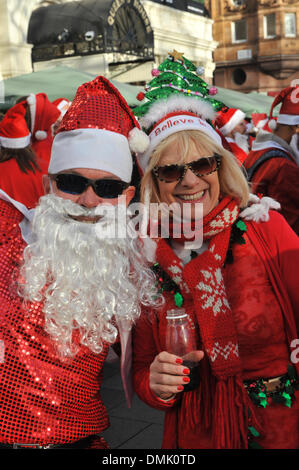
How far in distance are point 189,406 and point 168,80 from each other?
4.63 ft

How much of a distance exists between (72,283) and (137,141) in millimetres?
631

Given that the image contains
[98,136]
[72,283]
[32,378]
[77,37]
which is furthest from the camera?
[77,37]

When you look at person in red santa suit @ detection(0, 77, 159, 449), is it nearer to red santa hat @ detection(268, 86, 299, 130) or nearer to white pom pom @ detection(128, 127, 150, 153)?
white pom pom @ detection(128, 127, 150, 153)

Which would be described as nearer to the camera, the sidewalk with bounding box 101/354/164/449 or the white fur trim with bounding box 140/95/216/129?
the white fur trim with bounding box 140/95/216/129

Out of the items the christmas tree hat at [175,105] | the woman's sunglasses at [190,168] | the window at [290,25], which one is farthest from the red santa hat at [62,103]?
the window at [290,25]

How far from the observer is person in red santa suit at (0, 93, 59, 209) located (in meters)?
4.99

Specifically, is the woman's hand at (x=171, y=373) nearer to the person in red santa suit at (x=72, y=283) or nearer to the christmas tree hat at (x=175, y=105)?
the person in red santa suit at (x=72, y=283)

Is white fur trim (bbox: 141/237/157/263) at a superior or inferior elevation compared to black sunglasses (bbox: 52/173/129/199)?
inferior

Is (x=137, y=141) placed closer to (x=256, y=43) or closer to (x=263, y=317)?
(x=263, y=317)

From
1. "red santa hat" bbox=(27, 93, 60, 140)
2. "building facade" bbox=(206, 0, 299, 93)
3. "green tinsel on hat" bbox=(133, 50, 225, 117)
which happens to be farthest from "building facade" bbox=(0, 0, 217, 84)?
"building facade" bbox=(206, 0, 299, 93)

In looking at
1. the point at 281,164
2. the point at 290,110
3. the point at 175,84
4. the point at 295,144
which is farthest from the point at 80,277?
the point at 290,110

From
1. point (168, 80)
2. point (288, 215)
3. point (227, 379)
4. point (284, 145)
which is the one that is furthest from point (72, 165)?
point (284, 145)

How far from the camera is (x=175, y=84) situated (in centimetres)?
252

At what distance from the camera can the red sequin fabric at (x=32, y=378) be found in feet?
6.34
